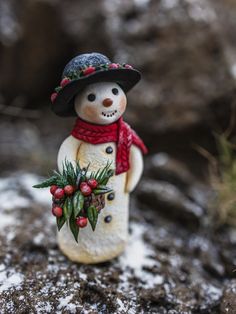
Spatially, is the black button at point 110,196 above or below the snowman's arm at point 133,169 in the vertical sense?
below

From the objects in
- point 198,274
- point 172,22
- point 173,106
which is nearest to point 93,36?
point 172,22

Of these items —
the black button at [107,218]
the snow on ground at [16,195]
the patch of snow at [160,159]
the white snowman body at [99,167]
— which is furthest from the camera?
the patch of snow at [160,159]

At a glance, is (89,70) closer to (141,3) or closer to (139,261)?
(139,261)

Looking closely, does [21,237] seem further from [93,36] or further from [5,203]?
[93,36]

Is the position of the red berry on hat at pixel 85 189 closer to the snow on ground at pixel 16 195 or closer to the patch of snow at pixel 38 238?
the patch of snow at pixel 38 238

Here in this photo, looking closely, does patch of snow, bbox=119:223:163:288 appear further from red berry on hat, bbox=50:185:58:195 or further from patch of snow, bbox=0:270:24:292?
red berry on hat, bbox=50:185:58:195

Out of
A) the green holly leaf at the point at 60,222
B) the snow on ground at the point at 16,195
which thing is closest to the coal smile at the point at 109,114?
the green holly leaf at the point at 60,222

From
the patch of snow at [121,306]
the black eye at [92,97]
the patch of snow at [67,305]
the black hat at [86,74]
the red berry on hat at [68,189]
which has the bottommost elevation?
the patch of snow at [121,306]
